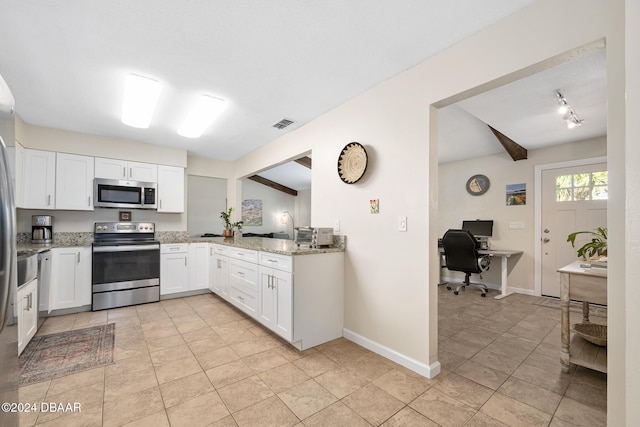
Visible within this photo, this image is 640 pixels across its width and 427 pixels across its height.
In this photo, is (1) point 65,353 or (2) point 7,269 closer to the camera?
(2) point 7,269

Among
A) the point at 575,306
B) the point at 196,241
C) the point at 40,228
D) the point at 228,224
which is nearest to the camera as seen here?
the point at 40,228

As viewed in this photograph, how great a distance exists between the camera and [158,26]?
1.80 metres

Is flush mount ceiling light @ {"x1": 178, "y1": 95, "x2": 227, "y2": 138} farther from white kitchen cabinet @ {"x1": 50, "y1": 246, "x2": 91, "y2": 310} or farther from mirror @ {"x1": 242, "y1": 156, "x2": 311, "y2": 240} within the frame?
mirror @ {"x1": 242, "y1": 156, "x2": 311, "y2": 240}

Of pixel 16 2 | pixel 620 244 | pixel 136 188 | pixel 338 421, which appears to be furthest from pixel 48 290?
pixel 620 244

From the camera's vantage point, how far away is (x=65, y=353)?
245 centimetres

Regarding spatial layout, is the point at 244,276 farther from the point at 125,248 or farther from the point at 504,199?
the point at 504,199

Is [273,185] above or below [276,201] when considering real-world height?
above

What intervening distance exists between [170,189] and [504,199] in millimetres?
5690

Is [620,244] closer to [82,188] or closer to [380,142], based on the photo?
[380,142]

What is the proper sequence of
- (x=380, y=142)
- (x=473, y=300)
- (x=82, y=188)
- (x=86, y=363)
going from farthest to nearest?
(x=473, y=300) < (x=82, y=188) < (x=380, y=142) < (x=86, y=363)

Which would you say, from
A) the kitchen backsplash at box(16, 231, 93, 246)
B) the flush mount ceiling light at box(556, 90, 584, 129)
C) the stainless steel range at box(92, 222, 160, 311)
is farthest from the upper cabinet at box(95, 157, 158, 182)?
the flush mount ceiling light at box(556, 90, 584, 129)

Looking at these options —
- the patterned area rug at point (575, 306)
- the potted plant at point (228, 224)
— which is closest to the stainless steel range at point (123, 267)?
the potted plant at point (228, 224)

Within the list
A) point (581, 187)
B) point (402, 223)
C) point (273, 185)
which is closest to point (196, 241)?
point (402, 223)

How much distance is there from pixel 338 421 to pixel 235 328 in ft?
5.81
